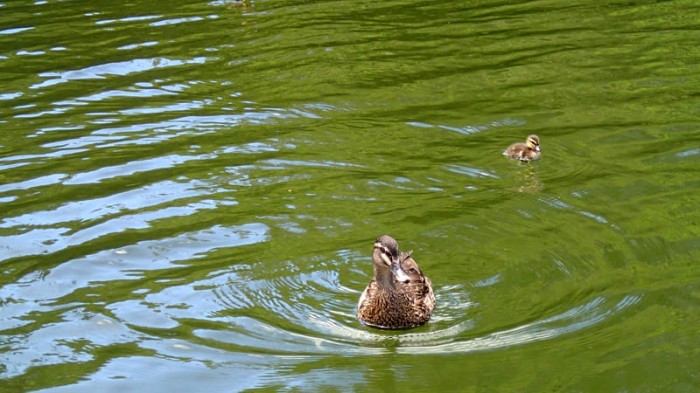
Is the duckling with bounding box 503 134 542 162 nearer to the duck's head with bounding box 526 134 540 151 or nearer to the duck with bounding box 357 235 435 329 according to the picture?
the duck's head with bounding box 526 134 540 151

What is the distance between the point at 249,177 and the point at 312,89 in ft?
8.95

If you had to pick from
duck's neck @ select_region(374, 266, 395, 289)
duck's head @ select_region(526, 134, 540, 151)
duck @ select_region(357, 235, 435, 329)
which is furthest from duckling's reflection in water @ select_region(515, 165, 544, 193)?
duck's neck @ select_region(374, 266, 395, 289)

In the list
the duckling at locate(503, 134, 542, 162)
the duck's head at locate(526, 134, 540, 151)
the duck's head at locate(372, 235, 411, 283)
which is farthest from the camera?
the duck's head at locate(526, 134, 540, 151)

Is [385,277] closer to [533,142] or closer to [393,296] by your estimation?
[393,296]

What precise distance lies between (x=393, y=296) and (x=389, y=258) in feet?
0.79

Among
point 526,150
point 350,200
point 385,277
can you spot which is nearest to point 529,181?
point 526,150

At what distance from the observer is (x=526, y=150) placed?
1032 cm

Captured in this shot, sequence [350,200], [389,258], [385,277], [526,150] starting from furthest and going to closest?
1. [526,150]
2. [350,200]
3. [385,277]
4. [389,258]

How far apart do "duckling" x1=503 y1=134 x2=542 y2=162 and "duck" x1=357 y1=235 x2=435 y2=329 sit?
2.73 m

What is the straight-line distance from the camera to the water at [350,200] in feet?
23.5

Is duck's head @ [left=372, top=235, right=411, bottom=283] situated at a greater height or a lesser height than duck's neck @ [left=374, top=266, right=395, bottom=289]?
greater

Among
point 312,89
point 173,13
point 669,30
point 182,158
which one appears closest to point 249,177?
point 182,158

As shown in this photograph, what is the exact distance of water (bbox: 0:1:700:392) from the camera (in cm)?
715

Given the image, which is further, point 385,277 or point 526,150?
point 526,150
